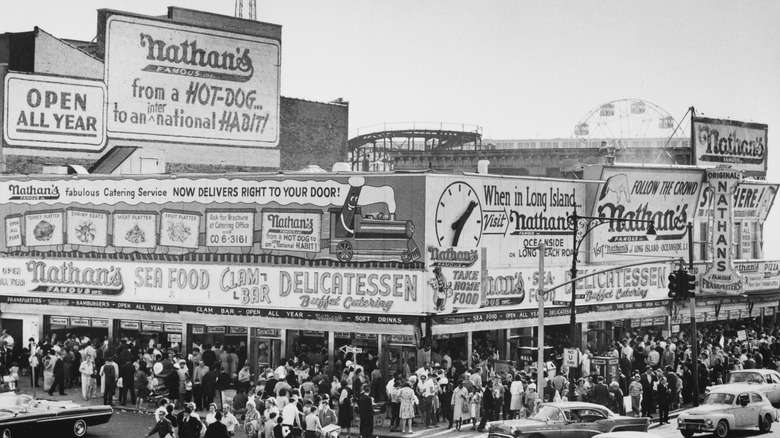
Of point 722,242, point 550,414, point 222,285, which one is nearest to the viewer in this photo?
point 550,414

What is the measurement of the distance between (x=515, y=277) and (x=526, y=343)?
288 cm

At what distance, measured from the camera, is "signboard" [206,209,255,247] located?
43906 mm

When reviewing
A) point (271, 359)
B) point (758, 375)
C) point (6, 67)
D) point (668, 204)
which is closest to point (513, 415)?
point (758, 375)

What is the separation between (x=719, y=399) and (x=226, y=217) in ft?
68.5

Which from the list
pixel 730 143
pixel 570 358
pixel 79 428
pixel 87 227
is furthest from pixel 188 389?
pixel 730 143

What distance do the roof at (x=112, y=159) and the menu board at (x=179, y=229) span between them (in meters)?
10.5

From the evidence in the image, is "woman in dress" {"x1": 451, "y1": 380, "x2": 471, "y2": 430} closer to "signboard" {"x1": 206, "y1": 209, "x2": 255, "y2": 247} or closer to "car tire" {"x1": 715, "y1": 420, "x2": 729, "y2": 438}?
"car tire" {"x1": 715, "y1": 420, "x2": 729, "y2": 438}

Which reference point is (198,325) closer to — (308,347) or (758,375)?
(308,347)

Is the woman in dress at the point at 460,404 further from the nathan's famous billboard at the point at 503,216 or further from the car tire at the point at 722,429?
the nathan's famous billboard at the point at 503,216

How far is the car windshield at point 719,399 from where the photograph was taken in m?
31.8

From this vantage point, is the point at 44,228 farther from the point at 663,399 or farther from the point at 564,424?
the point at 564,424

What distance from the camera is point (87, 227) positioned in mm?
47250

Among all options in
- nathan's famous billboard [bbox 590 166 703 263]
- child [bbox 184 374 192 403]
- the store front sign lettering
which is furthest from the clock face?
the store front sign lettering

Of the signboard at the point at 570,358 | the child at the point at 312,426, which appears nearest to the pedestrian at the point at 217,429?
the child at the point at 312,426
